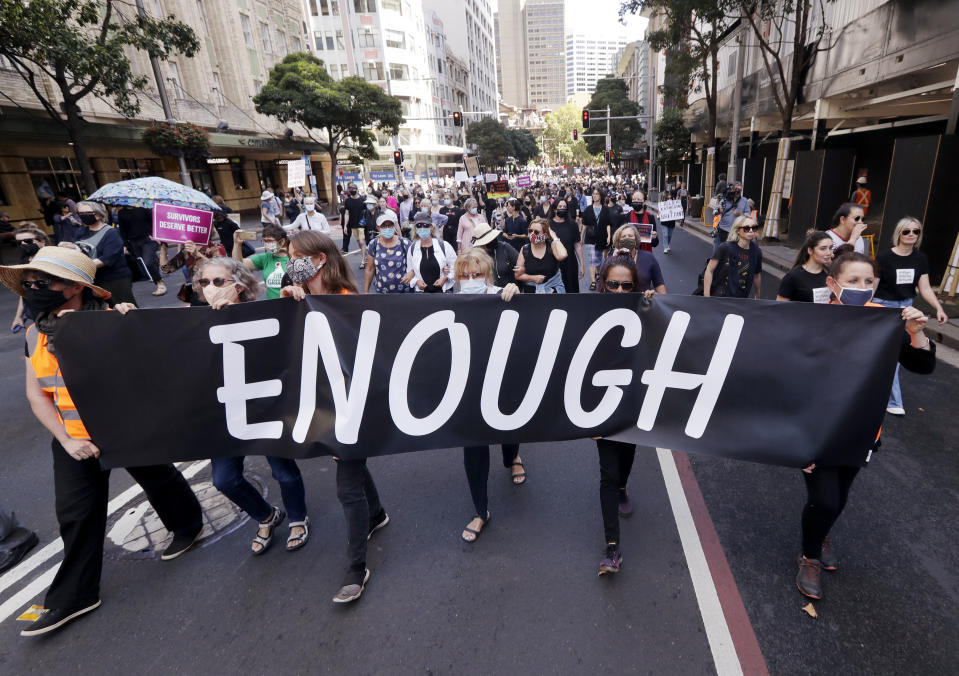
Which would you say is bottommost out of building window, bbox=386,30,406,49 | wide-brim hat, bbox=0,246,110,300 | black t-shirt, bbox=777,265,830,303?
black t-shirt, bbox=777,265,830,303

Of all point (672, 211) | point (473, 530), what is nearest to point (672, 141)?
point (672, 211)

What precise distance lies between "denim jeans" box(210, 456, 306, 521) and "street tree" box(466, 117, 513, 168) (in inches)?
2747

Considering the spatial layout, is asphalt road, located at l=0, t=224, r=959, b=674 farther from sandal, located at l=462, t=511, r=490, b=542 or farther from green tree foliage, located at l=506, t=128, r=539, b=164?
green tree foliage, located at l=506, t=128, r=539, b=164

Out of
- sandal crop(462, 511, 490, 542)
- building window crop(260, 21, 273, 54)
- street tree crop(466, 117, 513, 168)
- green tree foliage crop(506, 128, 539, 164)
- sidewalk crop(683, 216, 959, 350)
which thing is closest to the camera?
sandal crop(462, 511, 490, 542)

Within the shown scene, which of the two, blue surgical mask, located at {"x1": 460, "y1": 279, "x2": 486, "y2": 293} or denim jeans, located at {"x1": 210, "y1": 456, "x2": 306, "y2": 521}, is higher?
blue surgical mask, located at {"x1": 460, "y1": 279, "x2": 486, "y2": 293}

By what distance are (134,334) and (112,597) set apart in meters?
1.56

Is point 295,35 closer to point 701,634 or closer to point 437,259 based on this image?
point 437,259

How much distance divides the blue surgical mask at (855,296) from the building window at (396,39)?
67.5 meters

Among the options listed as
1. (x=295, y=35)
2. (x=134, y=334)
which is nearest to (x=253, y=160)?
(x=295, y=35)

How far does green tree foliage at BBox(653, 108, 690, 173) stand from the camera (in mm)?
30031

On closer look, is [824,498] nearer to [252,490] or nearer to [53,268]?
[252,490]

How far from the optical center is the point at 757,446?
269 centimetres

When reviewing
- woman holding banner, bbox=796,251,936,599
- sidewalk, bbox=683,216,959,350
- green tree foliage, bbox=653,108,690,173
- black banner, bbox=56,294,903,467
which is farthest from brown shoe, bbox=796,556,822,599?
green tree foliage, bbox=653,108,690,173

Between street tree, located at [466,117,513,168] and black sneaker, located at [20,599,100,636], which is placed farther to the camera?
street tree, located at [466,117,513,168]
